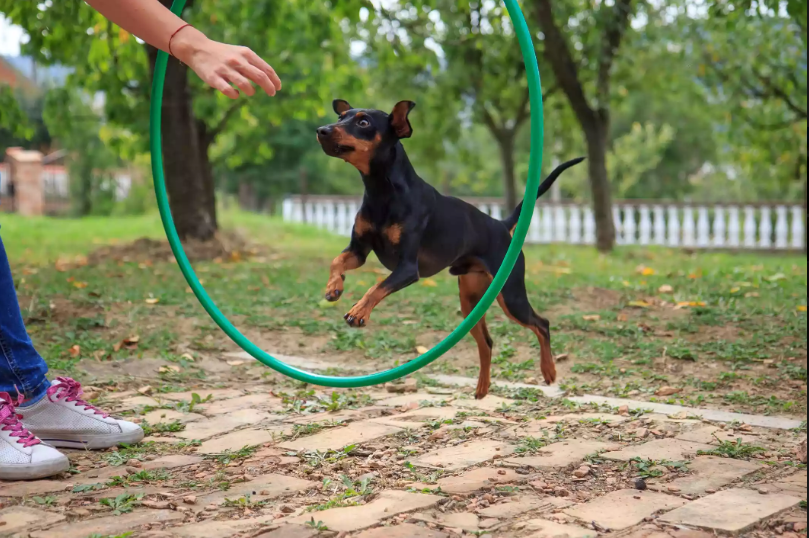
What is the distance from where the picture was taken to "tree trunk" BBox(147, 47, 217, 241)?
32.6ft

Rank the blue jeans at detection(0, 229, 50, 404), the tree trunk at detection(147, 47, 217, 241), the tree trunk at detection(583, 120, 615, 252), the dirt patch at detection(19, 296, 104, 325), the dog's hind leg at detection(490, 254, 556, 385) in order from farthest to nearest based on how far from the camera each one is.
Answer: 1. the tree trunk at detection(583, 120, 615, 252)
2. the tree trunk at detection(147, 47, 217, 241)
3. the dirt patch at detection(19, 296, 104, 325)
4. the dog's hind leg at detection(490, 254, 556, 385)
5. the blue jeans at detection(0, 229, 50, 404)

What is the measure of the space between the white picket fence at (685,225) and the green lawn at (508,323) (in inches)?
372

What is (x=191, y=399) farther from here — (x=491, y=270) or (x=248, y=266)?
(x=248, y=266)

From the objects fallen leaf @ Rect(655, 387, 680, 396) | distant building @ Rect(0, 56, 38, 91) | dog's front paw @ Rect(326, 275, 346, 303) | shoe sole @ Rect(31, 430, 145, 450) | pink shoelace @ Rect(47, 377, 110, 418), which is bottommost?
fallen leaf @ Rect(655, 387, 680, 396)

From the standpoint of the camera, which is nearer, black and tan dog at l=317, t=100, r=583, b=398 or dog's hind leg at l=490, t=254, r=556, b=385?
black and tan dog at l=317, t=100, r=583, b=398

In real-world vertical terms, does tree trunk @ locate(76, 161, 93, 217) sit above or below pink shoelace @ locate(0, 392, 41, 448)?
above

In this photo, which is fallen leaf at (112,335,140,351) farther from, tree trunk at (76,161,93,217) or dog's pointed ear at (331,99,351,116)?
tree trunk at (76,161,93,217)

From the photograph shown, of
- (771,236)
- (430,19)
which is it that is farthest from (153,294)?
(771,236)

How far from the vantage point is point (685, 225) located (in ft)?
62.5

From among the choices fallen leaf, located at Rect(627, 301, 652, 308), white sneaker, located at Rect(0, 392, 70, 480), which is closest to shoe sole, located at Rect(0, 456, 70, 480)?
white sneaker, located at Rect(0, 392, 70, 480)

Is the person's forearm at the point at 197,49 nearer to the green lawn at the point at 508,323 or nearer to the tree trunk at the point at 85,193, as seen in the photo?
the green lawn at the point at 508,323

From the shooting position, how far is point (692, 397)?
465 cm

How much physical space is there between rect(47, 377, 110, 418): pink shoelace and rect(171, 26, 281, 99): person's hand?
1782 mm

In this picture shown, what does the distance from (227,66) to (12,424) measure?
69.6 inches
